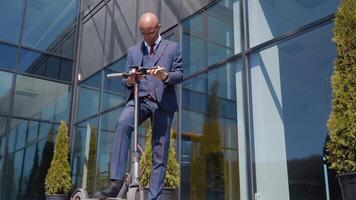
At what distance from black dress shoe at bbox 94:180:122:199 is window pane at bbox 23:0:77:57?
785 cm

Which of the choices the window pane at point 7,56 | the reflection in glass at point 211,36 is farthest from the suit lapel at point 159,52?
the window pane at point 7,56

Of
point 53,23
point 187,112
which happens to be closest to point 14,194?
point 53,23

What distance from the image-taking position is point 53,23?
30.9 feet

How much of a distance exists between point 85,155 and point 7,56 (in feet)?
8.85

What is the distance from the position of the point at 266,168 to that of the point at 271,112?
0.61 meters

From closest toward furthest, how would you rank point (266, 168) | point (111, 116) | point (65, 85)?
1. point (266, 168)
2. point (111, 116)
3. point (65, 85)

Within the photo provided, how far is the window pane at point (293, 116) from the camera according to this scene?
3895 mm

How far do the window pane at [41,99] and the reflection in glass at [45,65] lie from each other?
176mm

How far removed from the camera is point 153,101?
2188 mm

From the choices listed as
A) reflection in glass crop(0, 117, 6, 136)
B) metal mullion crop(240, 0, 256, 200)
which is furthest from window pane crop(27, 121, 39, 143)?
metal mullion crop(240, 0, 256, 200)

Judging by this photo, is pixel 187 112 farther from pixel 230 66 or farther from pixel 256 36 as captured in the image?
pixel 256 36

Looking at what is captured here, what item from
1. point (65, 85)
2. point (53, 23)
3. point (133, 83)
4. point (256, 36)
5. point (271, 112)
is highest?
point (53, 23)

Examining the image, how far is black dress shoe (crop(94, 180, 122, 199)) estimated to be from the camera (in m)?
1.84

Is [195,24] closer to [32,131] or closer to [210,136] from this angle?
[210,136]
